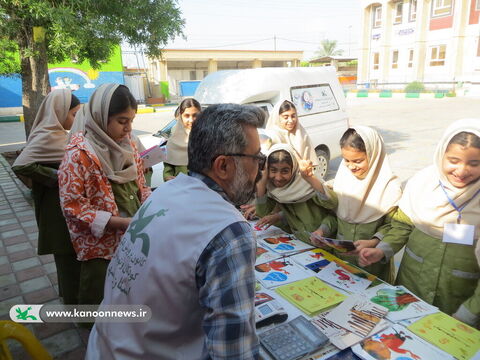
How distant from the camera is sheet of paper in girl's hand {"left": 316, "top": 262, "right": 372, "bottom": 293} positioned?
1.72 m

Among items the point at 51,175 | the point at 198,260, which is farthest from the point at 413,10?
the point at 198,260

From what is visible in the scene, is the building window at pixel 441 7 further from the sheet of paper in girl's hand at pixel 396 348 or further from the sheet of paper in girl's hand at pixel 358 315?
the sheet of paper in girl's hand at pixel 396 348

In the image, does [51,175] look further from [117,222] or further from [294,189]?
[294,189]

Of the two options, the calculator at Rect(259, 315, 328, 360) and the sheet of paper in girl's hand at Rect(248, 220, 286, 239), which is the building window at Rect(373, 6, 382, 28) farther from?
the calculator at Rect(259, 315, 328, 360)

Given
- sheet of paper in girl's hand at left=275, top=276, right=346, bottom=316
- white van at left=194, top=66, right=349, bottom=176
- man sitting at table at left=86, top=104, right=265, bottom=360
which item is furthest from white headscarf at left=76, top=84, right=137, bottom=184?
white van at left=194, top=66, right=349, bottom=176

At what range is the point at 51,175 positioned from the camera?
2.29 metres

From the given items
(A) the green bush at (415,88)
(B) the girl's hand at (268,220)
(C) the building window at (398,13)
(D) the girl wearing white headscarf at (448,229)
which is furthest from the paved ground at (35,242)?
(C) the building window at (398,13)

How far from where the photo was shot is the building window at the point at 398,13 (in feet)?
90.9

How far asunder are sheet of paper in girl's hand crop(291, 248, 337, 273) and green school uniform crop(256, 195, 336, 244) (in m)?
0.29

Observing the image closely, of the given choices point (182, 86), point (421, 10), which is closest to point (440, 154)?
point (182, 86)

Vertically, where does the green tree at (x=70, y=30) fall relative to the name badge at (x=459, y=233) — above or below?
above

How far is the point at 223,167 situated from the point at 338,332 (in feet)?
2.73

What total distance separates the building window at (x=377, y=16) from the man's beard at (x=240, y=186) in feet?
109

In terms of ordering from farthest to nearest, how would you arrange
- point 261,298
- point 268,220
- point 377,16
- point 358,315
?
point 377,16 → point 268,220 → point 261,298 → point 358,315
